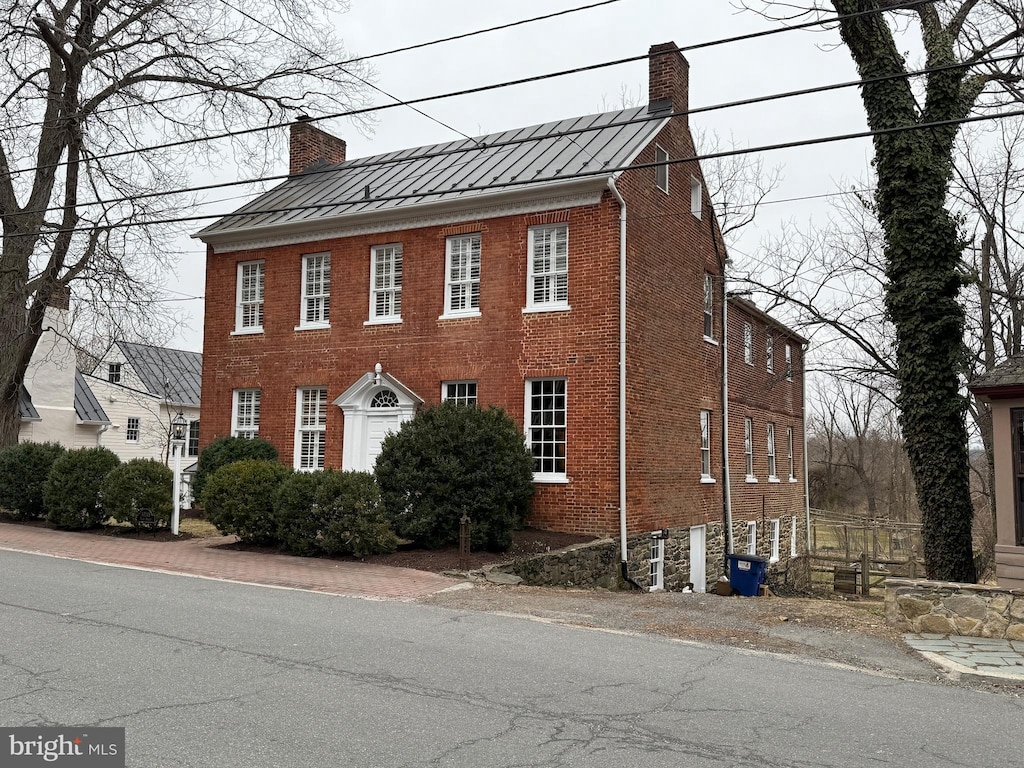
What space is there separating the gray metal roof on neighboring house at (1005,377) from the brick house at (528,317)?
7.32m

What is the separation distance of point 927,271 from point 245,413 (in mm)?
15995

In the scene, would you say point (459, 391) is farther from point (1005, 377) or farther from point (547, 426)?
point (1005, 377)

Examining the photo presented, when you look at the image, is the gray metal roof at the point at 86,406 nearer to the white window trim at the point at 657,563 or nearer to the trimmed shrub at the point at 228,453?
the trimmed shrub at the point at 228,453

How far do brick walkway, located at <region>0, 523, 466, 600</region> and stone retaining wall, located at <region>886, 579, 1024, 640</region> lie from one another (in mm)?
5844

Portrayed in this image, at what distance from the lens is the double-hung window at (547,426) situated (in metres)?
18.1

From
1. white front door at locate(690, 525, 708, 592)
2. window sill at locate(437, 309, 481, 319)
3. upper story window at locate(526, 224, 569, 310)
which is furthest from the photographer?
white front door at locate(690, 525, 708, 592)

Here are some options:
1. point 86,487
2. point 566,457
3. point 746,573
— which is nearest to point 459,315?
point 566,457

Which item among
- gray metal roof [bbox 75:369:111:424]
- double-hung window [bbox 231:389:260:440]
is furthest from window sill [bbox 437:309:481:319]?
gray metal roof [bbox 75:369:111:424]

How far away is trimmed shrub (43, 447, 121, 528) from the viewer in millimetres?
18219

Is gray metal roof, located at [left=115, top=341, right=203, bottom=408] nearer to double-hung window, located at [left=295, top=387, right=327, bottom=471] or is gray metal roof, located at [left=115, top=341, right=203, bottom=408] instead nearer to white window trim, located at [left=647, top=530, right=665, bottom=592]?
double-hung window, located at [left=295, top=387, right=327, bottom=471]

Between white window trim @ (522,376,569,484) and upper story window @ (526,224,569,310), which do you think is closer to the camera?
white window trim @ (522,376,569,484)

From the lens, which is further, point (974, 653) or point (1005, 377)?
point (1005, 377)

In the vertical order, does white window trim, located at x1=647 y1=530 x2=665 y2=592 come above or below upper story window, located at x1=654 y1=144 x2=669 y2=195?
below

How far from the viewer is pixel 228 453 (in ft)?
69.1
